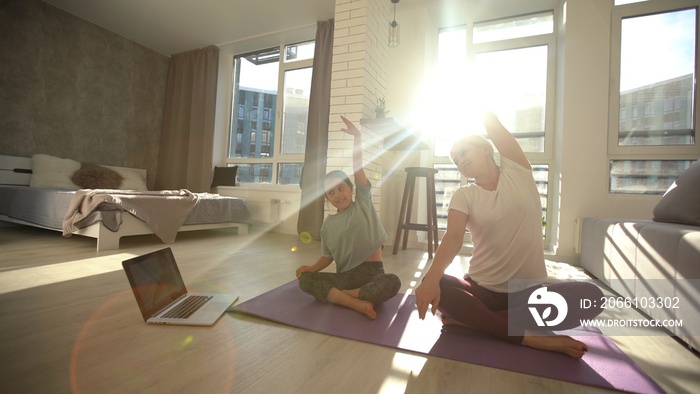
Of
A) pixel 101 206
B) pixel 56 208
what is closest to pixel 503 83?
pixel 101 206

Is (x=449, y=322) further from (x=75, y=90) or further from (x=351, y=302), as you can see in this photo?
(x=75, y=90)

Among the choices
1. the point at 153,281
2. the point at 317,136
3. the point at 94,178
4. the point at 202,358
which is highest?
the point at 317,136

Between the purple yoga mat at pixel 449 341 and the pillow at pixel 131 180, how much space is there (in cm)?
388

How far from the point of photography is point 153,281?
137 cm

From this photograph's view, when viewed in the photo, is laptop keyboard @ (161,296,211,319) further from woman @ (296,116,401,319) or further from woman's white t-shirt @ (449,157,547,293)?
woman's white t-shirt @ (449,157,547,293)

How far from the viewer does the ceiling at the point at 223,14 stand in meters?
3.55

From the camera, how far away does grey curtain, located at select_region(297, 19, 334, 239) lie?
3.93 m

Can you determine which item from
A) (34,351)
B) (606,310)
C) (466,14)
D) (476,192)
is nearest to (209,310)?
(34,351)

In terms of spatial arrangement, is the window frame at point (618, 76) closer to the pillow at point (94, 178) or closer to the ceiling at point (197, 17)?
the ceiling at point (197, 17)

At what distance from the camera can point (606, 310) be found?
1658mm

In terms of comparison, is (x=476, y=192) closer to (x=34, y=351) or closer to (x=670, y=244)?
(x=670, y=244)

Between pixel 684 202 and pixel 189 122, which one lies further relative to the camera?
pixel 189 122

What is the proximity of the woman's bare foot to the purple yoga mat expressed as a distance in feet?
0.06

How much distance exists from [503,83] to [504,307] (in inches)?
124
